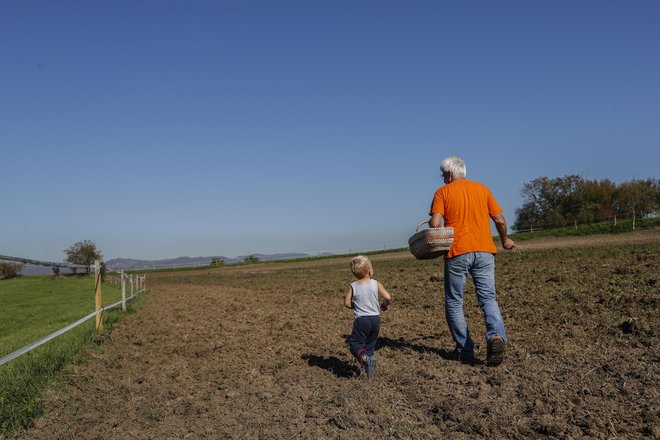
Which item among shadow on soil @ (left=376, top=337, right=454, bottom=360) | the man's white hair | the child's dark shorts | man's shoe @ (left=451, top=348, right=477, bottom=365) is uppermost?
the man's white hair

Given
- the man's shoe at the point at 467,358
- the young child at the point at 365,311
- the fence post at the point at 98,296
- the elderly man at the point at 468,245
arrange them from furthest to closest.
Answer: the fence post at the point at 98,296 → the man's shoe at the point at 467,358 → the elderly man at the point at 468,245 → the young child at the point at 365,311

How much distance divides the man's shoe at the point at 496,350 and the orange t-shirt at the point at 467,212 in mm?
913

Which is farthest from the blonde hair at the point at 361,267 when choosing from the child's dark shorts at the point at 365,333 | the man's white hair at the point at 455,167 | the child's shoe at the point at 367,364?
the man's white hair at the point at 455,167

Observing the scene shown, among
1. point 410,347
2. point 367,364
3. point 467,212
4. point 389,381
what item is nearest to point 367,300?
point 367,364

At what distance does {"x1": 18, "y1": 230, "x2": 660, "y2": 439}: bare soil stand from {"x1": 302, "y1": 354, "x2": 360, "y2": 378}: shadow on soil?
0.02 m

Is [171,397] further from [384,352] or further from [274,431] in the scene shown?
[384,352]

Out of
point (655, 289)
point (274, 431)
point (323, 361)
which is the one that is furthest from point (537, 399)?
point (655, 289)

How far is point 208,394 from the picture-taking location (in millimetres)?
5219

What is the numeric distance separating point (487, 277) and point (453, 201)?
2.88 ft

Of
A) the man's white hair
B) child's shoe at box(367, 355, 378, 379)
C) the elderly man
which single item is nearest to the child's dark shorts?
child's shoe at box(367, 355, 378, 379)

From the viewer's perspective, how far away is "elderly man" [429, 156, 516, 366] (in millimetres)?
5543

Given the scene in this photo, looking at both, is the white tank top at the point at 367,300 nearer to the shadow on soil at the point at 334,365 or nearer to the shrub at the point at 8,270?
the shadow on soil at the point at 334,365

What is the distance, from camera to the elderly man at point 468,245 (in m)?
5.54

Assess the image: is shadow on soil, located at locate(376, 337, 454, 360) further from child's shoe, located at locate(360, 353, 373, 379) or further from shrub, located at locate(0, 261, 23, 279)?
shrub, located at locate(0, 261, 23, 279)
